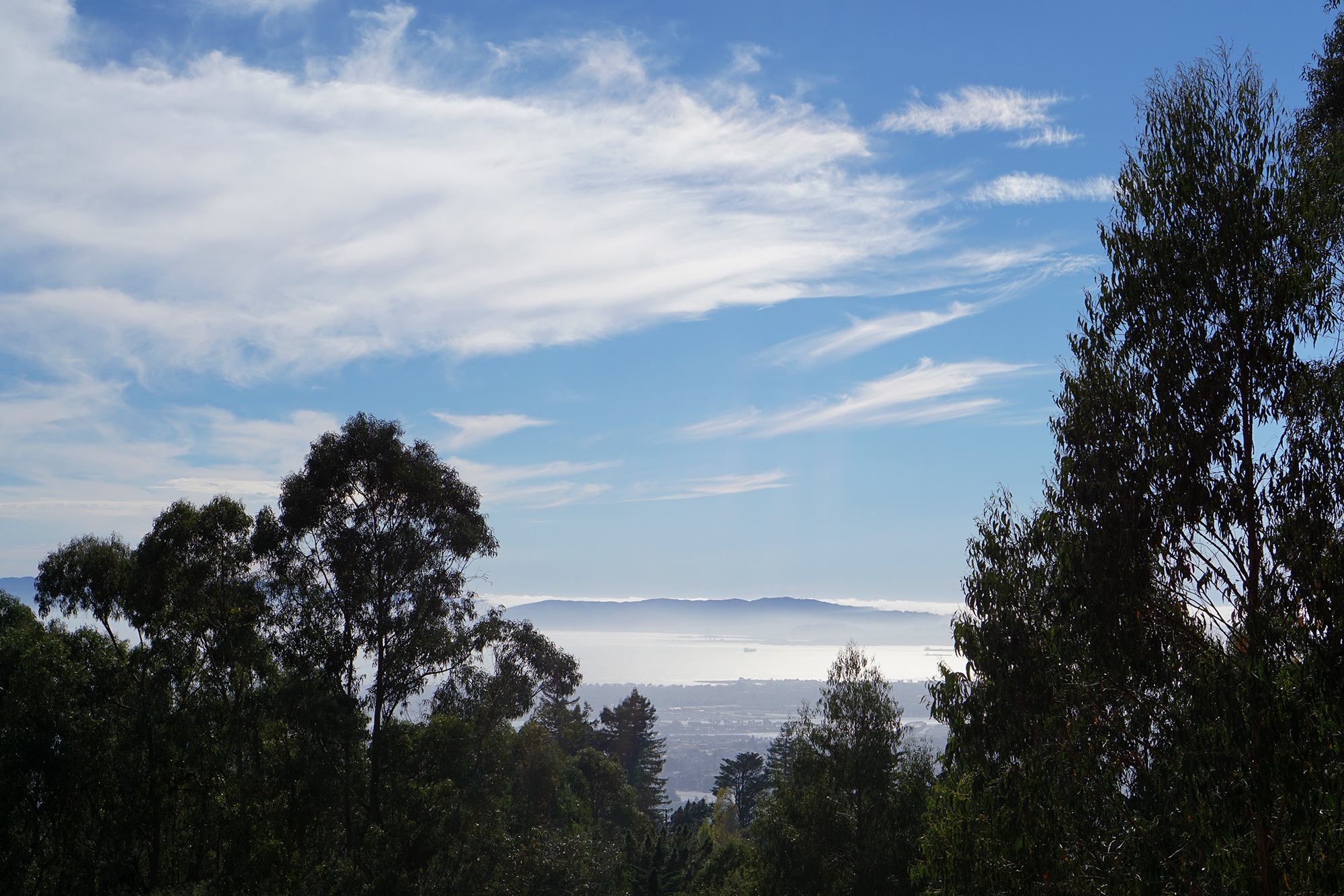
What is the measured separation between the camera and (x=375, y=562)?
20.0m

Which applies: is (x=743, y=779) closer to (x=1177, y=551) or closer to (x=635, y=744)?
(x=635, y=744)

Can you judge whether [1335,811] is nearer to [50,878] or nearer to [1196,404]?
[1196,404]

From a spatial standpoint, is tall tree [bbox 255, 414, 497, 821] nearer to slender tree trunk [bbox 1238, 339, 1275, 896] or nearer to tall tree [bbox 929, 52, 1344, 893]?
tall tree [bbox 929, 52, 1344, 893]

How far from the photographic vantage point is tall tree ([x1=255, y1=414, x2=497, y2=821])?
19562 mm

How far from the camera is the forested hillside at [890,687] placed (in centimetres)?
698

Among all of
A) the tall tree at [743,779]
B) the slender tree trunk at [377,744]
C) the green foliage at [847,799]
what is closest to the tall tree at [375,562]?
the slender tree trunk at [377,744]

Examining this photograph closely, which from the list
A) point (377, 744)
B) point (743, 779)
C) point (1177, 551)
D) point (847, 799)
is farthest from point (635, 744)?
point (1177, 551)

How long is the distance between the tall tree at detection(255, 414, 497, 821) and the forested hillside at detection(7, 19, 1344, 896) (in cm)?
7

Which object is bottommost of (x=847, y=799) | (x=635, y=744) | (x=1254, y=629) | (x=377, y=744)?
(x=635, y=744)

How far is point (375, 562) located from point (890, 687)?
13136 mm

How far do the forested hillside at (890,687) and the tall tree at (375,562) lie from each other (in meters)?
0.07

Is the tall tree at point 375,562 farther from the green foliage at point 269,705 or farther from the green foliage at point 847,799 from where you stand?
the green foliage at point 847,799

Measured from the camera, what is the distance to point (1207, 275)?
8055 mm

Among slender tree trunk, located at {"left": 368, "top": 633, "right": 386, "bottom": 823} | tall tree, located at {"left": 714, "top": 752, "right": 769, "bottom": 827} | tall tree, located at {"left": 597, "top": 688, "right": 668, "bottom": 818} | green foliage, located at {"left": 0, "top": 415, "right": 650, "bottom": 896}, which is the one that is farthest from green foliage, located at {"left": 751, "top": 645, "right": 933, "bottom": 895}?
tall tree, located at {"left": 714, "top": 752, "right": 769, "bottom": 827}
